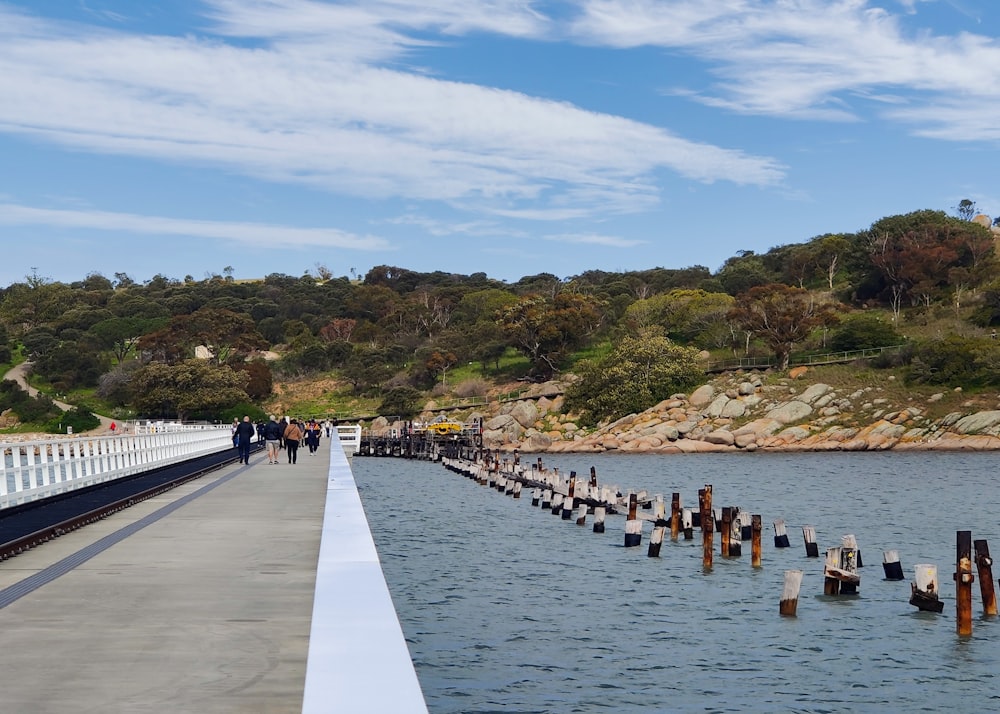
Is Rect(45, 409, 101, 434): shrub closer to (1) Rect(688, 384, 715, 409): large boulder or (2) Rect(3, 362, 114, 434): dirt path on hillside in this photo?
(2) Rect(3, 362, 114, 434): dirt path on hillside

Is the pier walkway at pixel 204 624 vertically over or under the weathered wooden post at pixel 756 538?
over

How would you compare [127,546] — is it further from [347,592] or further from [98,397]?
[98,397]

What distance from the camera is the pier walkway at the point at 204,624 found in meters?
8.09

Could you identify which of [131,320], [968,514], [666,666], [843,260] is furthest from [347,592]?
[131,320]

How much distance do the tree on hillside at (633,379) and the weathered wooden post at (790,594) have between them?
86546 millimetres

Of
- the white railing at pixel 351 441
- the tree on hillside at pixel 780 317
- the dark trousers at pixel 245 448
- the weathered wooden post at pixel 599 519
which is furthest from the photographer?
the tree on hillside at pixel 780 317

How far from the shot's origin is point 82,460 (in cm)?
3006

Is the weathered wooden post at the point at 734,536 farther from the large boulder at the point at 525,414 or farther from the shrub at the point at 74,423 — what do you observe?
the shrub at the point at 74,423

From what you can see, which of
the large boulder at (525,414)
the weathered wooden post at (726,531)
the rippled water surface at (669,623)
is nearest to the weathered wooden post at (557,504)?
the rippled water surface at (669,623)

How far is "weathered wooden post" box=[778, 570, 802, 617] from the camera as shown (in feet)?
71.4

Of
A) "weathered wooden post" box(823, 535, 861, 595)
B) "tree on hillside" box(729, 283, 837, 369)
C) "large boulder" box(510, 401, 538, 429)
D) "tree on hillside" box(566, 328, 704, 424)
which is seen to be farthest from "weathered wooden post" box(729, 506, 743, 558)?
"large boulder" box(510, 401, 538, 429)

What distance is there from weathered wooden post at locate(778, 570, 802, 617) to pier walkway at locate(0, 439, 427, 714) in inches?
325

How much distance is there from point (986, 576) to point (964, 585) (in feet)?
5.30

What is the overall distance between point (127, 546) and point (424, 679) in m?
5.02
